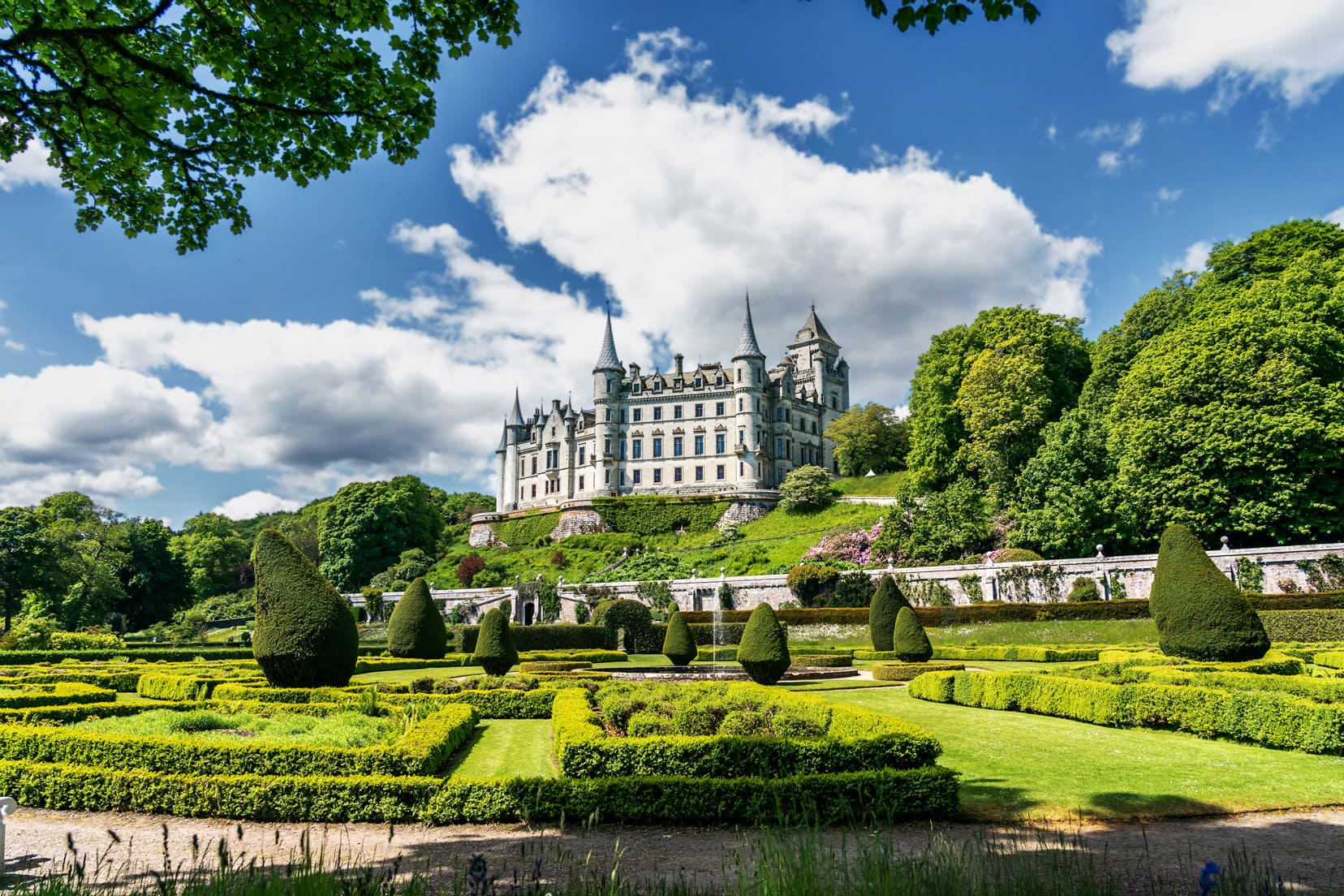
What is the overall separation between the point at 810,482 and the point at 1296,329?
119 feet

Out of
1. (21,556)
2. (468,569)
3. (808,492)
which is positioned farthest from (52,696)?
(808,492)

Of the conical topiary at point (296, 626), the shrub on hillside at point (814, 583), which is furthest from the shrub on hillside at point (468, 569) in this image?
the conical topiary at point (296, 626)

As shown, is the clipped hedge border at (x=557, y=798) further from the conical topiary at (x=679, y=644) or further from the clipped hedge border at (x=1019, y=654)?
the conical topiary at (x=679, y=644)

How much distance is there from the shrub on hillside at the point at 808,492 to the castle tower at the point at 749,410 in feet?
28.7

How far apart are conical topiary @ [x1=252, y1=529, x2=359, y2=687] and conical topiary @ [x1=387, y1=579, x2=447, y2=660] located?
11748 millimetres

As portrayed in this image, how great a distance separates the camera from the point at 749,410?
7488 centimetres

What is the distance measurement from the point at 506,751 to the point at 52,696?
28.1ft

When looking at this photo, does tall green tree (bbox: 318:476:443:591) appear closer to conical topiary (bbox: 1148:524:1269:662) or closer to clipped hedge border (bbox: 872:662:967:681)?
clipped hedge border (bbox: 872:662:967:681)

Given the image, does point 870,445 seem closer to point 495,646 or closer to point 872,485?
point 872,485

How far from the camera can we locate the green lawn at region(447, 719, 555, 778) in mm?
10539

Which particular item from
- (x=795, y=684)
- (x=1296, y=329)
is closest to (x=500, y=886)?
(x=795, y=684)

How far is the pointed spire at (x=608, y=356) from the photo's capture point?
7969cm

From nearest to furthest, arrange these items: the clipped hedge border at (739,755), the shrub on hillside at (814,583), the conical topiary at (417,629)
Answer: the clipped hedge border at (739,755)
the conical topiary at (417,629)
the shrub on hillside at (814,583)

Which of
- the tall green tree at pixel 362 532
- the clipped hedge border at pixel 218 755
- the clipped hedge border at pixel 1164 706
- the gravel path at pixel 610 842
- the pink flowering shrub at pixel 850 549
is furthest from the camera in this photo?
the tall green tree at pixel 362 532
